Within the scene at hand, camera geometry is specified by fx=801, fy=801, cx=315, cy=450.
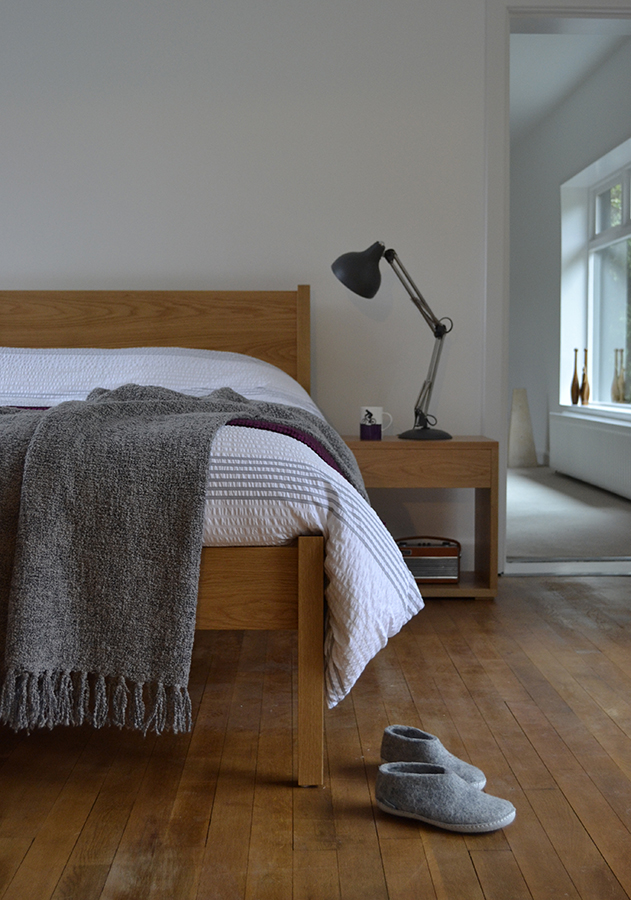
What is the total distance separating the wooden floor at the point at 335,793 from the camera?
3.51 feet

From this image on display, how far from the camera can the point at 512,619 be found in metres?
2.34

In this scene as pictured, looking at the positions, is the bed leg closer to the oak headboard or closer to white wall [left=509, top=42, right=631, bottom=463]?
the oak headboard

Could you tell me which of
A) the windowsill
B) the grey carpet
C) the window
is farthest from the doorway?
the windowsill

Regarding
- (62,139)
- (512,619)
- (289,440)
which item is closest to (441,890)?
(289,440)

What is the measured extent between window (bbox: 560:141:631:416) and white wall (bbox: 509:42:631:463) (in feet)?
0.27

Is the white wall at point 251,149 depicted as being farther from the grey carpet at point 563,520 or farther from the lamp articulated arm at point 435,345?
the grey carpet at point 563,520

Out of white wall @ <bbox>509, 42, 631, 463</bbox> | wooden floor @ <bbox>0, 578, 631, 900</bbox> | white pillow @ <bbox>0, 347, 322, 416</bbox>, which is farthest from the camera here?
white wall @ <bbox>509, 42, 631, 463</bbox>

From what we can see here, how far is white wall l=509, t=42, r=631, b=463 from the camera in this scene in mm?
4637

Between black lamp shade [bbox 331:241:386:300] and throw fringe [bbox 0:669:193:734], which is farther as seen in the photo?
black lamp shade [bbox 331:241:386:300]

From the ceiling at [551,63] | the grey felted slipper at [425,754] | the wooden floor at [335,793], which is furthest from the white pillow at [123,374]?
the ceiling at [551,63]

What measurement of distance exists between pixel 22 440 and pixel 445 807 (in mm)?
866

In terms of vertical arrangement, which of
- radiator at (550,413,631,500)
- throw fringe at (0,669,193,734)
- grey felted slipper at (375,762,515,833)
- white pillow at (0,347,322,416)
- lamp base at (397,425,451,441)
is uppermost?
white pillow at (0,347,322,416)

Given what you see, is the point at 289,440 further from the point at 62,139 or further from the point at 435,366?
the point at 62,139

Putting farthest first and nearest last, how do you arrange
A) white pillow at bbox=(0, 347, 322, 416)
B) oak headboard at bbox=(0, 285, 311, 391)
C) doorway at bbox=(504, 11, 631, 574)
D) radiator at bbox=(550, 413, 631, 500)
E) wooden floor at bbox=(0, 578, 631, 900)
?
radiator at bbox=(550, 413, 631, 500)
doorway at bbox=(504, 11, 631, 574)
oak headboard at bbox=(0, 285, 311, 391)
white pillow at bbox=(0, 347, 322, 416)
wooden floor at bbox=(0, 578, 631, 900)
